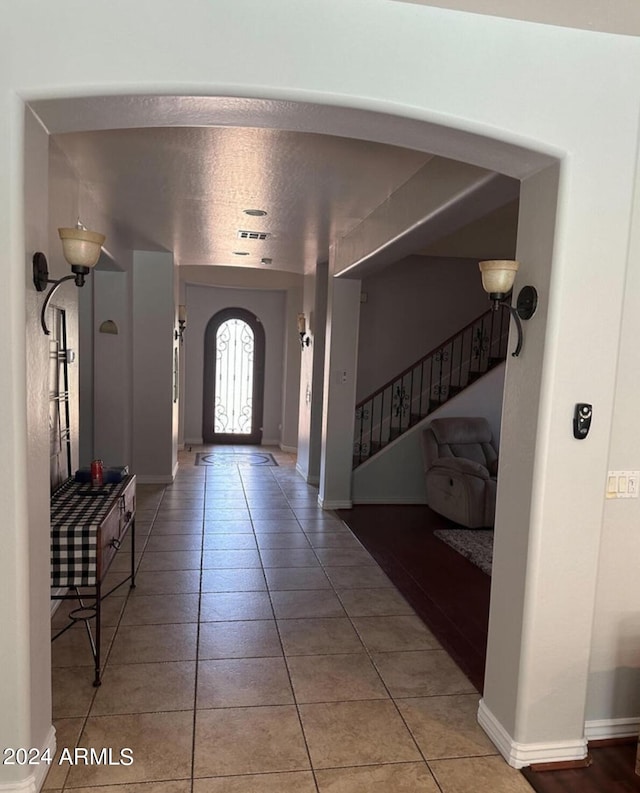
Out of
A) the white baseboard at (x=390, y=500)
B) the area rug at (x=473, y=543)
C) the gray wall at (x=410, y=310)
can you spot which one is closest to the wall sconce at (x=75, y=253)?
the area rug at (x=473, y=543)

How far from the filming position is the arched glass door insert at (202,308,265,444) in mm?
9867

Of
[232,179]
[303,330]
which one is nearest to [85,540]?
[232,179]

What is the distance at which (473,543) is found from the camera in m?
5.09

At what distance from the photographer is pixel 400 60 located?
6.79 feet

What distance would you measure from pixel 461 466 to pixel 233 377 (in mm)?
5351

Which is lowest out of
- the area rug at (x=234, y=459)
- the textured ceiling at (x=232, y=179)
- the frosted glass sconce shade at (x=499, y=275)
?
the area rug at (x=234, y=459)

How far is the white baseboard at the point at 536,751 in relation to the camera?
2.36 metres

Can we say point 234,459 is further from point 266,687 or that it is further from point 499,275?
point 499,275

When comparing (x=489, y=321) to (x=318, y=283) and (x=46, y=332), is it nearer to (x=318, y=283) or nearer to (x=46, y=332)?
(x=318, y=283)

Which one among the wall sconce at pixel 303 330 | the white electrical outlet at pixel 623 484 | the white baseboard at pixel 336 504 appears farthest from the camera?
the wall sconce at pixel 303 330

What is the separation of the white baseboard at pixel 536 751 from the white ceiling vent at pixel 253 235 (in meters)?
4.52

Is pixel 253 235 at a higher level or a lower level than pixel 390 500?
higher

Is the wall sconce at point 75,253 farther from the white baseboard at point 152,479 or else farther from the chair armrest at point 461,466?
the white baseboard at point 152,479

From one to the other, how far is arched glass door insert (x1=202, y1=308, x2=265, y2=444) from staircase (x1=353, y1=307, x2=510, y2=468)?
10.8 feet
